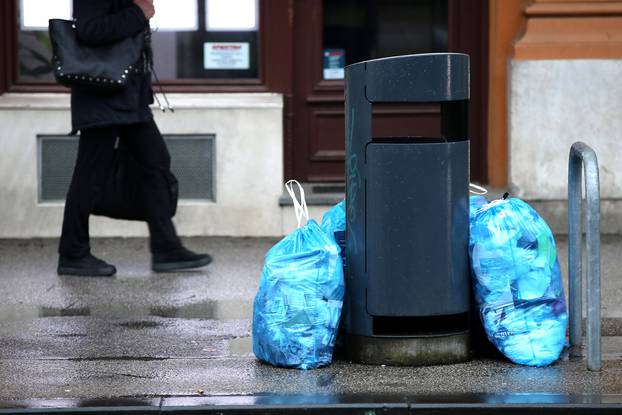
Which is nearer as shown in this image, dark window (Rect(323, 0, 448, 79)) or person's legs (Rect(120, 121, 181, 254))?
person's legs (Rect(120, 121, 181, 254))

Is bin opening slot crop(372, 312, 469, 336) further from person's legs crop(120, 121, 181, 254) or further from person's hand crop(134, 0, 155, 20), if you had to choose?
person's hand crop(134, 0, 155, 20)

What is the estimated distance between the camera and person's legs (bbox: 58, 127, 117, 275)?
808cm

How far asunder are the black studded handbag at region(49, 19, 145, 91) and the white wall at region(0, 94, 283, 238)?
1.86 metres

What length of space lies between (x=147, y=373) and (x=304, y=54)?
5053 millimetres

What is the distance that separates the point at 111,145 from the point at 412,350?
9.90 ft

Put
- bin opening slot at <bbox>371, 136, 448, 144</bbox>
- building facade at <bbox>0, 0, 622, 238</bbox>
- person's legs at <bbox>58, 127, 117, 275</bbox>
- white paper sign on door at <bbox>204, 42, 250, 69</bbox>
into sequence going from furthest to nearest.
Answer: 1. white paper sign on door at <bbox>204, 42, 250, 69</bbox>
2. building facade at <bbox>0, 0, 622, 238</bbox>
3. person's legs at <bbox>58, 127, 117, 275</bbox>
4. bin opening slot at <bbox>371, 136, 448, 144</bbox>

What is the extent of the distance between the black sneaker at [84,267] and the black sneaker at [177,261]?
0.30 meters

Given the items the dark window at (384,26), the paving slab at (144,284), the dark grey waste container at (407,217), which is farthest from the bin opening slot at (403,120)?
the dark grey waste container at (407,217)

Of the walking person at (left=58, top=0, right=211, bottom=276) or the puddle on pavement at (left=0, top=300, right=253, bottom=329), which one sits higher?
the walking person at (left=58, top=0, right=211, bottom=276)

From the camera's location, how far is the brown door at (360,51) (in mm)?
10414

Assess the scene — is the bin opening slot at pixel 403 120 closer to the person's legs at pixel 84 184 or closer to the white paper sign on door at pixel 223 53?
the white paper sign on door at pixel 223 53

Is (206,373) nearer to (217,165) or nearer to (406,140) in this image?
(406,140)

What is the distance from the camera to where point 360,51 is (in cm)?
1045

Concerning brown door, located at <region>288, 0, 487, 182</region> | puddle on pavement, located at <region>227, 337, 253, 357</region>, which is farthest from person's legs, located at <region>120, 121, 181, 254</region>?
brown door, located at <region>288, 0, 487, 182</region>
